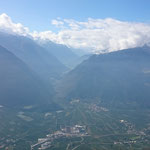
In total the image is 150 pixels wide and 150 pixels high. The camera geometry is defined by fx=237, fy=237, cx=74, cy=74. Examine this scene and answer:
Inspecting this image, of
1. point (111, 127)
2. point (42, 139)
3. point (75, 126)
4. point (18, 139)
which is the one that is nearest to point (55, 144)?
point (42, 139)

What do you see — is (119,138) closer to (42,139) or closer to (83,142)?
(83,142)

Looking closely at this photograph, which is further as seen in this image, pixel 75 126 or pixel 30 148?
pixel 75 126

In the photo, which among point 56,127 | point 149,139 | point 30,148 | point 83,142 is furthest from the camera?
point 56,127

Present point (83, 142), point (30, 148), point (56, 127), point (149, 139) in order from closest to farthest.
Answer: point (30, 148) → point (83, 142) → point (149, 139) → point (56, 127)

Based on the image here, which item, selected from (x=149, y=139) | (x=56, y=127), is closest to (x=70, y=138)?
(x=56, y=127)

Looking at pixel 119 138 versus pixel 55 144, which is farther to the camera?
pixel 119 138

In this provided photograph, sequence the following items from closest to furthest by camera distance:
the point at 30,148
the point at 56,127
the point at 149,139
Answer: the point at 30,148
the point at 149,139
the point at 56,127

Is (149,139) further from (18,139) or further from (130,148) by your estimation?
(18,139)
